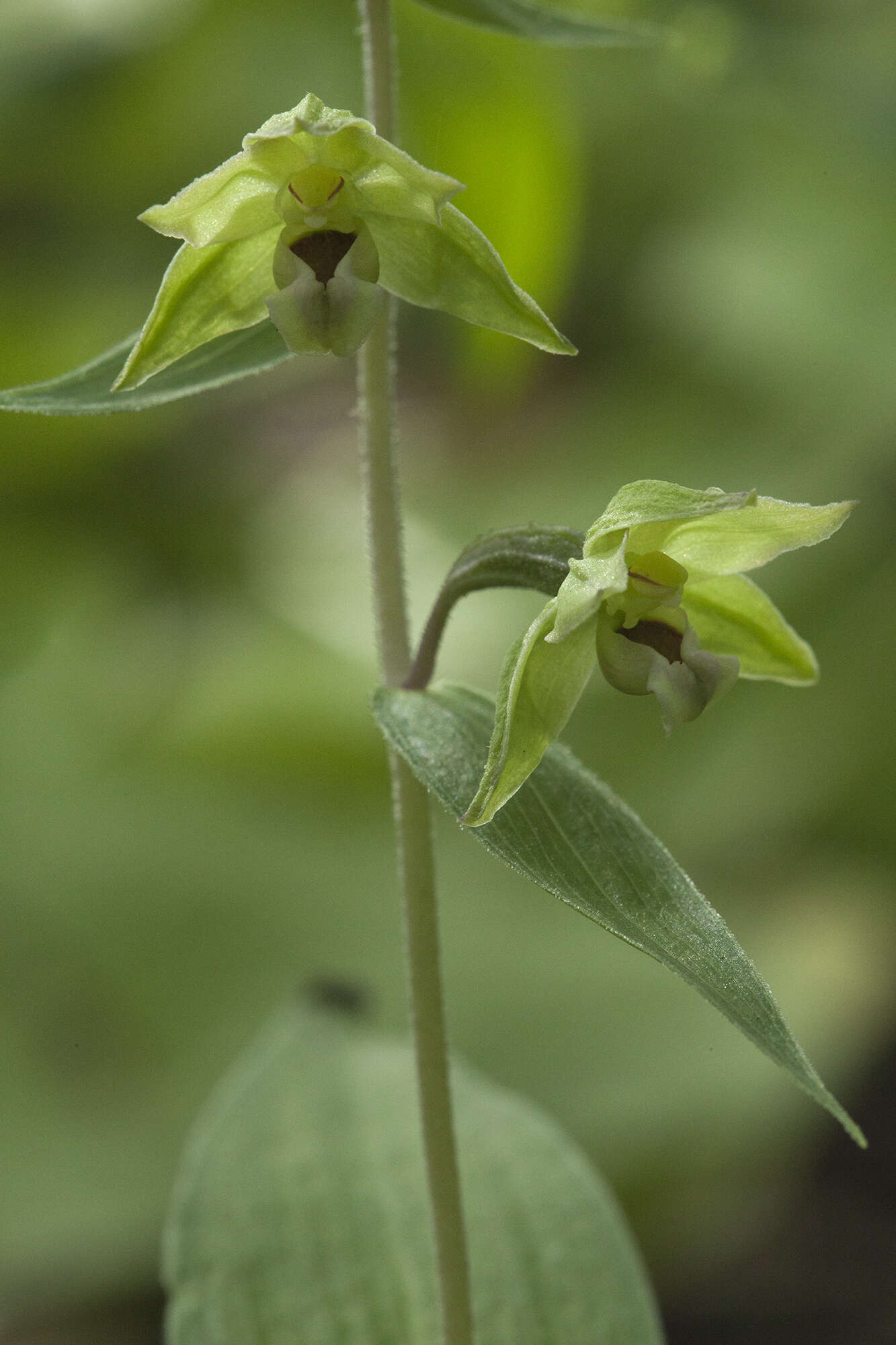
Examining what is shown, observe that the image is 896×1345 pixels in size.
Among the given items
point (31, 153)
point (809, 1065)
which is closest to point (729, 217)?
point (31, 153)

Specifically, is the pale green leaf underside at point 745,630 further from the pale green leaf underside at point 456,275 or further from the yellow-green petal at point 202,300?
the yellow-green petal at point 202,300

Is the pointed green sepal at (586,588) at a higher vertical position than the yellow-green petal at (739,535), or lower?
lower

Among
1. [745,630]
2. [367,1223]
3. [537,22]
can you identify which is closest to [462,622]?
[367,1223]

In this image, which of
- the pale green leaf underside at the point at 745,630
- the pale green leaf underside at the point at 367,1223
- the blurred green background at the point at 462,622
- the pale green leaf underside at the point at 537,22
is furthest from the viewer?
the blurred green background at the point at 462,622

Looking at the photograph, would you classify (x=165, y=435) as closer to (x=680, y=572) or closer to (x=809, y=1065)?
(x=680, y=572)

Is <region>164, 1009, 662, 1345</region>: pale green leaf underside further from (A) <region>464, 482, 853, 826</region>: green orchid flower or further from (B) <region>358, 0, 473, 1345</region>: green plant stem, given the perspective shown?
(A) <region>464, 482, 853, 826</region>: green orchid flower

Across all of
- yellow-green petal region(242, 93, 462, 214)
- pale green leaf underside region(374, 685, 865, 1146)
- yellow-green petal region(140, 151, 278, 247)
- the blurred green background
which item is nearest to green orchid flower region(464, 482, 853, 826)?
pale green leaf underside region(374, 685, 865, 1146)

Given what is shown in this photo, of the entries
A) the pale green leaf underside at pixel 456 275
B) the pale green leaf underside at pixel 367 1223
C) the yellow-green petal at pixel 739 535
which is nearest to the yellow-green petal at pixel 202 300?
the pale green leaf underside at pixel 456 275
